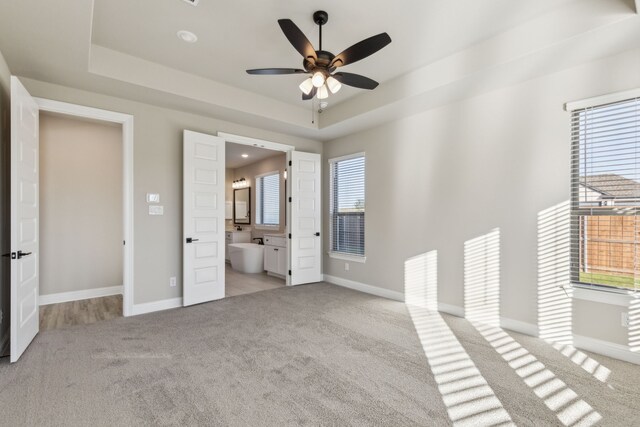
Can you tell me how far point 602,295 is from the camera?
271 centimetres

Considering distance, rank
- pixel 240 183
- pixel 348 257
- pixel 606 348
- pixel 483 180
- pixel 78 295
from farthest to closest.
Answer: pixel 240 183
pixel 348 257
pixel 78 295
pixel 483 180
pixel 606 348

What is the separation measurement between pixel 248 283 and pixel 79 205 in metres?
2.89

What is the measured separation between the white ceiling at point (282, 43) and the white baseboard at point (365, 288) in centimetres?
264

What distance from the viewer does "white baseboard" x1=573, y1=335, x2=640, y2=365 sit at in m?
2.57

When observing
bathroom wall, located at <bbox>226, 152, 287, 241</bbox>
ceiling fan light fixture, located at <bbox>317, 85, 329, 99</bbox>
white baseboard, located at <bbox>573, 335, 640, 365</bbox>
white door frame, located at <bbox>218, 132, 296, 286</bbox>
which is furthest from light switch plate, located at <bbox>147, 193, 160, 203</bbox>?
white baseboard, located at <bbox>573, 335, 640, 365</bbox>

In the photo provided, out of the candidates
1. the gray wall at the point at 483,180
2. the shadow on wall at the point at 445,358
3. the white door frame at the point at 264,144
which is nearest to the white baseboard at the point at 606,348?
the gray wall at the point at 483,180

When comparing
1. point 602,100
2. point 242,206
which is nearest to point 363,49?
point 602,100

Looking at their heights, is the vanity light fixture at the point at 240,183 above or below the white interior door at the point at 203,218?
above

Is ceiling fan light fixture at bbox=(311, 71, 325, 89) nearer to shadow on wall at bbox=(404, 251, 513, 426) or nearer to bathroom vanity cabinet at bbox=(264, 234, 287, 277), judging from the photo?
shadow on wall at bbox=(404, 251, 513, 426)

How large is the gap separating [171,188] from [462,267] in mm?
3912

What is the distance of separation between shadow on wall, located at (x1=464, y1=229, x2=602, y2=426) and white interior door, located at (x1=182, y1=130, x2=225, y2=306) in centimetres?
336

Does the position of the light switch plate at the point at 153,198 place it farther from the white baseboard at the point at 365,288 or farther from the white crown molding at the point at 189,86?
the white baseboard at the point at 365,288

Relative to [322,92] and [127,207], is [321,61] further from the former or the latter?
[127,207]

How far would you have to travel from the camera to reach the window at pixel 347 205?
511 cm
